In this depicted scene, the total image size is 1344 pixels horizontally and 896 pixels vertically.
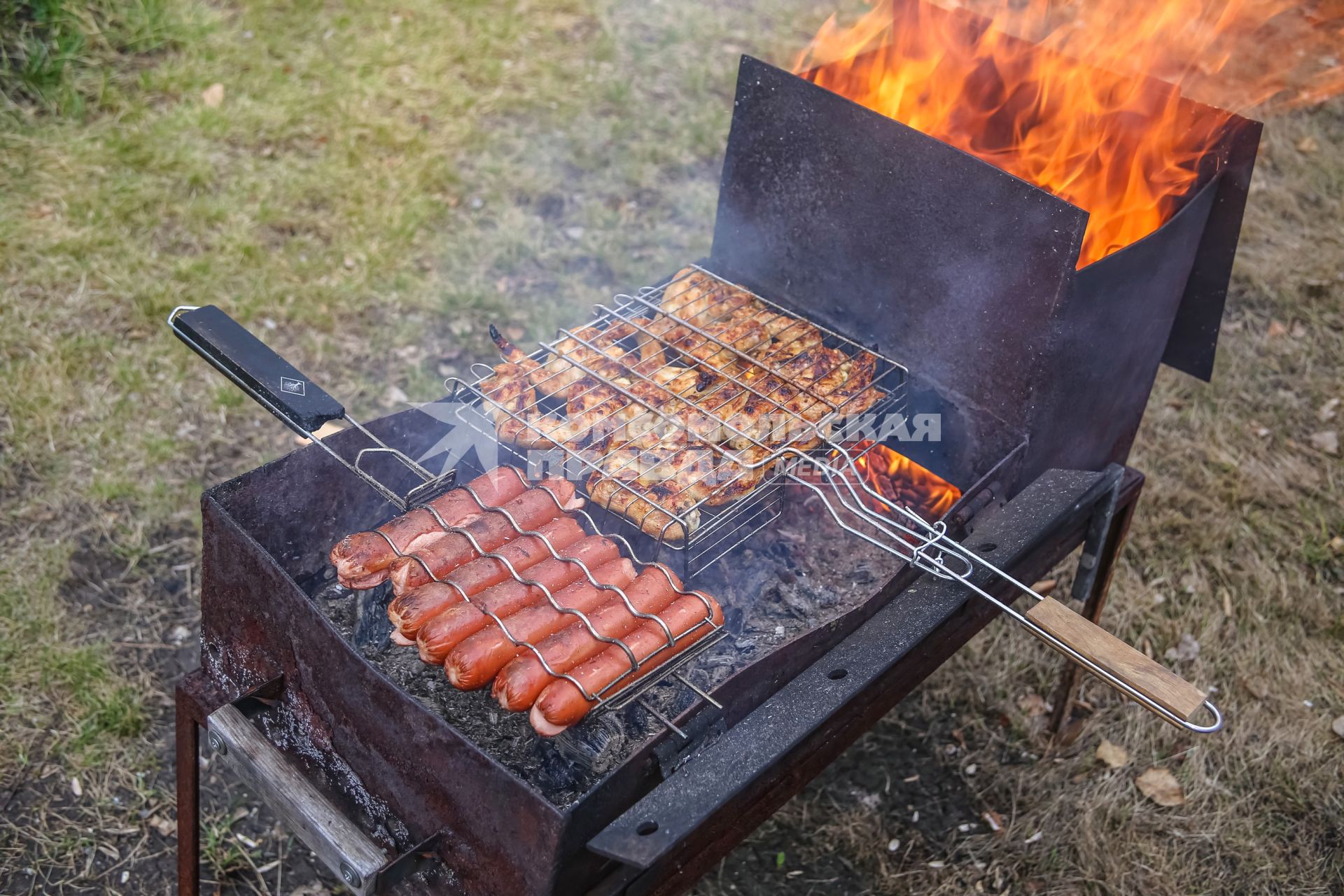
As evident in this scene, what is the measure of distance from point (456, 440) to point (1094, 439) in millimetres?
2128

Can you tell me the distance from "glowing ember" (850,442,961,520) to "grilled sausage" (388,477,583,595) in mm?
1053

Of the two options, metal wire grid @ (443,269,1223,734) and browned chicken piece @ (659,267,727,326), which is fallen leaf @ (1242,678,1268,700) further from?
browned chicken piece @ (659,267,727,326)

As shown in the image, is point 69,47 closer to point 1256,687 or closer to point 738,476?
point 738,476

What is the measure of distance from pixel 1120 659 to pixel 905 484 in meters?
1.26

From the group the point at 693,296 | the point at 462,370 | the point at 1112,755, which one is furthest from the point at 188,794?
the point at 1112,755

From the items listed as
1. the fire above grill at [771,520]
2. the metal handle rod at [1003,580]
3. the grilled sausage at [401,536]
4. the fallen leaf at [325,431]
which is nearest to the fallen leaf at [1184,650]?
the fire above grill at [771,520]

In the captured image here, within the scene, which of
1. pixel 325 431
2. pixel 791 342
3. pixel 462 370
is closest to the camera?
pixel 325 431

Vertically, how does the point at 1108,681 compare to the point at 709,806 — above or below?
above

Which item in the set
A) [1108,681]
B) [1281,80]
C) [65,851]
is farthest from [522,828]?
[1281,80]

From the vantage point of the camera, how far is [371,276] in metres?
6.06

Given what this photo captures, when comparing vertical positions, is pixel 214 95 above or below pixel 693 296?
below

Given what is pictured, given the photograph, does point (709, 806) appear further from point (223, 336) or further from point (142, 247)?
point (142, 247)

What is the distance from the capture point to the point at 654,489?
120 inches

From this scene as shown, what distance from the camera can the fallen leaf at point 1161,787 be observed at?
402cm
